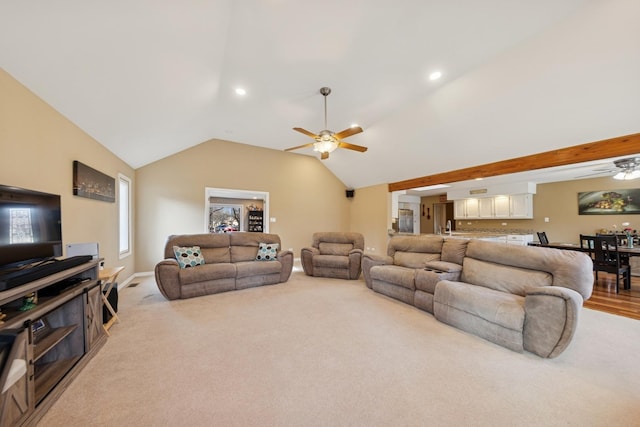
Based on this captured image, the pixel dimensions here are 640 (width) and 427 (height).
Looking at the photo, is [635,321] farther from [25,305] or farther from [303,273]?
[25,305]

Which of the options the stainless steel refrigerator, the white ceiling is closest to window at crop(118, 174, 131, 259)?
the white ceiling

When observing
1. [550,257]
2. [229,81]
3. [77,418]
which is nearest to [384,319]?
[550,257]

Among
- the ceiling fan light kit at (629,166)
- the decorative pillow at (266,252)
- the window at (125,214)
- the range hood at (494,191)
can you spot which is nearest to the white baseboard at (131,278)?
the window at (125,214)

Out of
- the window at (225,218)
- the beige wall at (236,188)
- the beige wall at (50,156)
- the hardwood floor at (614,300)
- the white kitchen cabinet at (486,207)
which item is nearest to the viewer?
the beige wall at (50,156)

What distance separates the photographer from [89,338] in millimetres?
2113

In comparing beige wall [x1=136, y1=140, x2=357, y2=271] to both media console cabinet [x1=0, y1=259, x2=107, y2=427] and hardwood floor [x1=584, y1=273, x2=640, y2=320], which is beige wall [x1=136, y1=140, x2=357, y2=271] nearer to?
media console cabinet [x1=0, y1=259, x2=107, y2=427]

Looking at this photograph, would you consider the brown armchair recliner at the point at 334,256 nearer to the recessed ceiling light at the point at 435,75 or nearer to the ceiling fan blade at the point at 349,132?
the ceiling fan blade at the point at 349,132

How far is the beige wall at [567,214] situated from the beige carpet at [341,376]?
431 centimetres

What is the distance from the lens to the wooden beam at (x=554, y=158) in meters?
3.14

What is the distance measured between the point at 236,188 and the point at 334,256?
3.02m

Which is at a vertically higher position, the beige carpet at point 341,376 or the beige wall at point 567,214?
the beige wall at point 567,214

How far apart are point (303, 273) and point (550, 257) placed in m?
4.14

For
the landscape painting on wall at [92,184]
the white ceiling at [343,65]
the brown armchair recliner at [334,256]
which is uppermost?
the white ceiling at [343,65]

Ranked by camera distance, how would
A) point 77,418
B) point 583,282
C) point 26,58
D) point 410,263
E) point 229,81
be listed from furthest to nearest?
1. point 410,263
2. point 229,81
3. point 583,282
4. point 26,58
5. point 77,418
